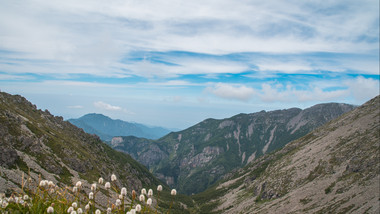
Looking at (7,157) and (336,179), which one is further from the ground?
(7,157)

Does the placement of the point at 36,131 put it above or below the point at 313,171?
above

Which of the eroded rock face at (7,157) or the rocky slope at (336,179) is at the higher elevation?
the eroded rock face at (7,157)

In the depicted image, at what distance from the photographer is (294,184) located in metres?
142

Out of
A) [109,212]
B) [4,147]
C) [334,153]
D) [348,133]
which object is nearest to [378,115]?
[348,133]

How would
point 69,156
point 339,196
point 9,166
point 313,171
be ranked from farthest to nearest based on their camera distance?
1. point 313,171
2. point 69,156
3. point 339,196
4. point 9,166

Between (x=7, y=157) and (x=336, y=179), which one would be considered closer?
(x=7, y=157)

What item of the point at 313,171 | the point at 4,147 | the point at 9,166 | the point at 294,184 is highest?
the point at 4,147

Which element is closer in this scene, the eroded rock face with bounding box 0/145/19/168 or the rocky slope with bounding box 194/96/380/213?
the eroded rock face with bounding box 0/145/19/168

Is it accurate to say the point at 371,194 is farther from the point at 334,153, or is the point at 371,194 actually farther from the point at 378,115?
the point at 378,115

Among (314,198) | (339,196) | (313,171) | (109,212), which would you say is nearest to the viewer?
(109,212)

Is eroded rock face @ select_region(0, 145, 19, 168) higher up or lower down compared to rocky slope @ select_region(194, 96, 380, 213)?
higher up

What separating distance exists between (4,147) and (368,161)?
487ft

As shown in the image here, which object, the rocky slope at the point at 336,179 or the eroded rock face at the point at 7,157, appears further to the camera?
the rocky slope at the point at 336,179

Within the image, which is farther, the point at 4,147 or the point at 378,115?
the point at 378,115
